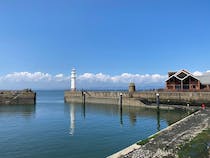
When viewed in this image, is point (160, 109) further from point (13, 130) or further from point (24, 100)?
point (24, 100)

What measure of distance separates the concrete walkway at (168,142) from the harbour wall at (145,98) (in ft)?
109

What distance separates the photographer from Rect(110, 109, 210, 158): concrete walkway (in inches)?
831

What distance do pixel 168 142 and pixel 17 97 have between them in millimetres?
77574

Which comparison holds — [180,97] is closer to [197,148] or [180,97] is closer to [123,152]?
[197,148]

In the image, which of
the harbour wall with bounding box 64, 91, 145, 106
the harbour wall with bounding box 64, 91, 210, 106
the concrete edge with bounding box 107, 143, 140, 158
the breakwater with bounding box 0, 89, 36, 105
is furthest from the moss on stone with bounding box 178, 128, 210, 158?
the breakwater with bounding box 0, 89, 36, 105

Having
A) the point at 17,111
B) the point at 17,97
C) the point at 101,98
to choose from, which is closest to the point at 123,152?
the point at 17,111

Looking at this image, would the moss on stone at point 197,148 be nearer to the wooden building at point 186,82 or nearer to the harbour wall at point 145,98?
the harbour wall at point 145,98

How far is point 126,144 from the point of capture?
102 ft

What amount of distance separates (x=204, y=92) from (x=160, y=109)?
43.2ft

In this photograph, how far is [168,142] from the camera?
2478cm

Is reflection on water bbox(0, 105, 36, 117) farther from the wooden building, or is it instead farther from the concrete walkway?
the concrete walkway

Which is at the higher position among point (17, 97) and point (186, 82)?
point (186, 82)

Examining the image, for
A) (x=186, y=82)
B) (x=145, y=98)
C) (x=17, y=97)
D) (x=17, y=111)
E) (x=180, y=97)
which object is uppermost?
(x=186, y=82)

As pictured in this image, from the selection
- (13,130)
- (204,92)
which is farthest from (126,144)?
(204,92)
